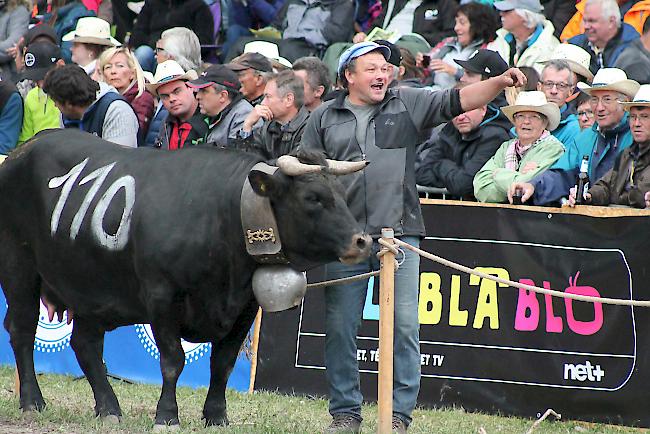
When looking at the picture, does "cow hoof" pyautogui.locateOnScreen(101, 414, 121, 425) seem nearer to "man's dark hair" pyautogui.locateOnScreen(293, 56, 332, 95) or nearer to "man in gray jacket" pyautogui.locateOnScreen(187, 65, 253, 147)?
"man in gray jacket" pyautogui.locateOnScreen(187, 65, 253, 147)

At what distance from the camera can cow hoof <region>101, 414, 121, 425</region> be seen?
7.43 meters

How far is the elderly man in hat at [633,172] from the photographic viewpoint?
27.8 ft

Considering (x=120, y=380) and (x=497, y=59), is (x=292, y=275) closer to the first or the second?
(x=497, y=59)

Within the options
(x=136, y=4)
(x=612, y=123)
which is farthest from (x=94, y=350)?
(x=136, y=4)

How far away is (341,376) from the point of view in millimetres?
7309

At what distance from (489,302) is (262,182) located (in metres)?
2.69

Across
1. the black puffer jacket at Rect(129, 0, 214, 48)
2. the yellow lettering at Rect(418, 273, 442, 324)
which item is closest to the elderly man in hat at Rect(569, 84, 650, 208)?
the yellow lettering at Rect(418, 273, 442, 324)

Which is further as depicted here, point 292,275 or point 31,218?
point 31,218

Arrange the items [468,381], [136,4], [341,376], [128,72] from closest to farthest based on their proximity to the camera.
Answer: [341,376] → [468,381] → [128,72] → [136,4]

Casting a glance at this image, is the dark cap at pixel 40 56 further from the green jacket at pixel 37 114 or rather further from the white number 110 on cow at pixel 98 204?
the white number 110 on cow at pixel 98 204

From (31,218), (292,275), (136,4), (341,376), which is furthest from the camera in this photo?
(136,4)

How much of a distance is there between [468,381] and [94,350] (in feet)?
8.93

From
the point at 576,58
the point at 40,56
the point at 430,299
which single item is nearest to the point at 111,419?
the point at 430,299

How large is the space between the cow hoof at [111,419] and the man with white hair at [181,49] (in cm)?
580
